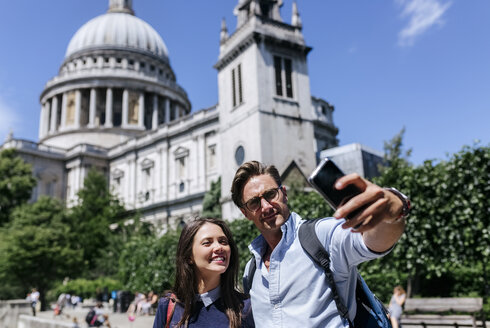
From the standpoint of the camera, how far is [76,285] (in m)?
30.9

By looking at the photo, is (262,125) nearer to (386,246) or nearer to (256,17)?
(256,17)

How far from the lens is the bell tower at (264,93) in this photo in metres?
27.4

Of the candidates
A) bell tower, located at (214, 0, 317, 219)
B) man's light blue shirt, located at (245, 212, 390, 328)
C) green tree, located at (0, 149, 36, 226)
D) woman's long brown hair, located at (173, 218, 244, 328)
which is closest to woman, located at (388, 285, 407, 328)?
woman's long brown hair, located at (173, 218, 244, 328)

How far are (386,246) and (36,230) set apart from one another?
99.7 ft

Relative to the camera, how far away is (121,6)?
75.6 meters

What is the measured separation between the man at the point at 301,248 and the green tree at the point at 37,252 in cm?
2764

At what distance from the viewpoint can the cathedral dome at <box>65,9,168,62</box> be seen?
217 ft

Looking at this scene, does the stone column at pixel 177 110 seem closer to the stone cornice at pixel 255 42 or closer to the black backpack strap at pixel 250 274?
the stone cornice at pixel 255 42

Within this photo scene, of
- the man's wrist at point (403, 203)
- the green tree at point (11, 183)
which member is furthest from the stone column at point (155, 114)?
the man's wrist at point (403, 203)

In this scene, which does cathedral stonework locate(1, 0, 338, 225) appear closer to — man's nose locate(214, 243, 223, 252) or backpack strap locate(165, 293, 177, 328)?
backpack strap locate(165, 293, 177, 328)

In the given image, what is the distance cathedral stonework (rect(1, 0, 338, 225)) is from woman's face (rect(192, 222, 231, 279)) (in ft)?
11.4

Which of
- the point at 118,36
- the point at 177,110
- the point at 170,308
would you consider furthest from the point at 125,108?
the point at 170,308

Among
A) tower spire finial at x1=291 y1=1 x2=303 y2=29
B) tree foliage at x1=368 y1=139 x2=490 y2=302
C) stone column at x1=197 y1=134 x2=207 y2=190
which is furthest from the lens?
stone column at x1=197 y1=134 x2=207 y2=190

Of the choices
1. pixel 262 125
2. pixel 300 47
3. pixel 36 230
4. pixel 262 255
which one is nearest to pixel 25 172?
pixel 36 230
